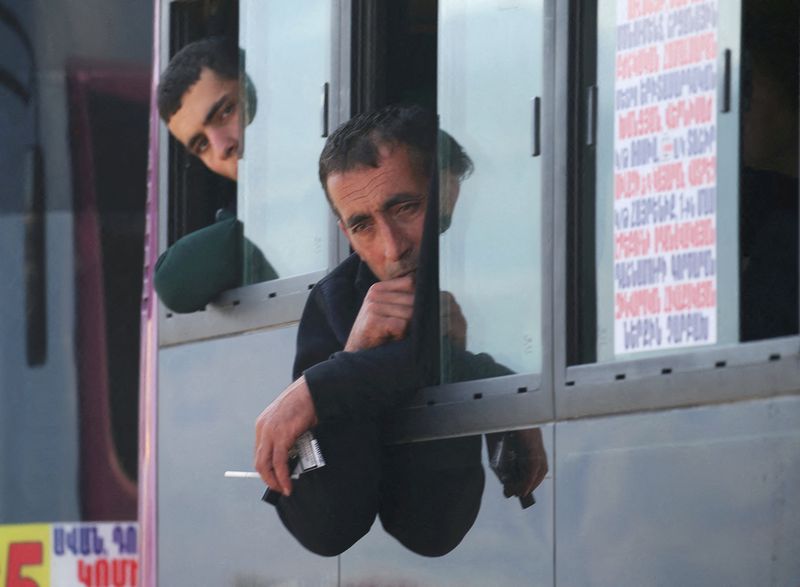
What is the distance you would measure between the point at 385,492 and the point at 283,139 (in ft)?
3.43

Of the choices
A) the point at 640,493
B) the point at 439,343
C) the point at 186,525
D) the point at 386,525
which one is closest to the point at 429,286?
the point at 439,343

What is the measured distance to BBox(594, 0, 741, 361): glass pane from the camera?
382 cm

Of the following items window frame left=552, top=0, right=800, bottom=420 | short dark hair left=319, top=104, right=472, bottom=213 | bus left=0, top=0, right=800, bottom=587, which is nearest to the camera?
window frame left=552, top=0, right=800, bottom=420

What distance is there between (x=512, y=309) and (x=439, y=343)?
329 mm

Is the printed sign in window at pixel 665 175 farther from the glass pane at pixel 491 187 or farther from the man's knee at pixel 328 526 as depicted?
the man's knee at pixel 328 526

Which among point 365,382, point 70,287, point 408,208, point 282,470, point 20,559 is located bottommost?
point 20,559

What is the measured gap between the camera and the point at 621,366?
13.1 feet

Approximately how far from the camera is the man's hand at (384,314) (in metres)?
4.71

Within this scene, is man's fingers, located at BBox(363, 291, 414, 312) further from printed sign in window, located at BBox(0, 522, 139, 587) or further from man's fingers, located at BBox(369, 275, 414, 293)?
printed sign in window, located at BBox(0, 522, 139, 587)

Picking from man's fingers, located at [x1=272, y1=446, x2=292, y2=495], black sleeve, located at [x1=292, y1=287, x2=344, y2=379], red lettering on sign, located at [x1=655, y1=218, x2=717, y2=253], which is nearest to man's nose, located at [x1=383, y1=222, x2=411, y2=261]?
black sleeve, located at [x1=292, y1=287, x2=344, y2=379]

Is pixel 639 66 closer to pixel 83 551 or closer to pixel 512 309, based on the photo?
pixel 512 309

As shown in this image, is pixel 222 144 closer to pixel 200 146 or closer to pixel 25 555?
pixel 200 146

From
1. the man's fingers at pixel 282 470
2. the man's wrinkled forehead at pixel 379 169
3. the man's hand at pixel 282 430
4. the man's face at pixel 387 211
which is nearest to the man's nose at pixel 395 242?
the man's face at pixel 387 211

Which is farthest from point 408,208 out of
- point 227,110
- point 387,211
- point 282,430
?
point 227,110
